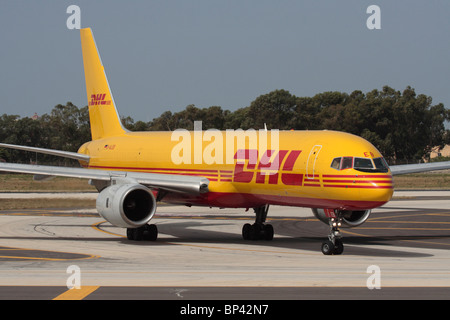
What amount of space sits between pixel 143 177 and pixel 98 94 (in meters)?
9.84

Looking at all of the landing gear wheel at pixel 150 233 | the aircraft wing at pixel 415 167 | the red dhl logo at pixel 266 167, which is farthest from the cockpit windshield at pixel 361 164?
the landing gear wheel at pixel 150 233

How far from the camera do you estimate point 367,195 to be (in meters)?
21.1

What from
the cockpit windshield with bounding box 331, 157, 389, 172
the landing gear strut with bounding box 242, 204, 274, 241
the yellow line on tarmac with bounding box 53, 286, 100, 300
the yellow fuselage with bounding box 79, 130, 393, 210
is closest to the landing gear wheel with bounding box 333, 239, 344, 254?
the yellow fuselage with bounding box 79, 130, 393, 210

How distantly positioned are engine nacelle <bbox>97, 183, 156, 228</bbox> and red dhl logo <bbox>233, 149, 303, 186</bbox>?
333 cm

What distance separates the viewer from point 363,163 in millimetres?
21781

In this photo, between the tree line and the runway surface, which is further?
the tree line

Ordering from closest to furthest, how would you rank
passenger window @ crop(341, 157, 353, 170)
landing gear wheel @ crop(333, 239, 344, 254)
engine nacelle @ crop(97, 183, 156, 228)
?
passenger window @ crop(341, 157, 353, 170), landing gear wheel @ crop(333, 239, 344, 254), engine nacelle @ crop(97, 183, 156, 228)

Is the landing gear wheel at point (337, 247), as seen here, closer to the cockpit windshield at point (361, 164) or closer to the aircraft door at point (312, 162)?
the aircraft door at point (312, 162)

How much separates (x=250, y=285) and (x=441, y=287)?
4.24m

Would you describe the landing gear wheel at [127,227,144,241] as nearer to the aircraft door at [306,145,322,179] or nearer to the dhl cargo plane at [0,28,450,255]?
the dhl cargo plane at [0,28,450,255]

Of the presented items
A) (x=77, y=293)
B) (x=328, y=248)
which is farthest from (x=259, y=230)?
(x=77, y=293)

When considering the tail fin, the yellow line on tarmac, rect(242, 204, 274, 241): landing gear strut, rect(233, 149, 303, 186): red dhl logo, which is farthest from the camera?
the tail fin

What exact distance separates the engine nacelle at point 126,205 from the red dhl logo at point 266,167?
3.33 meters

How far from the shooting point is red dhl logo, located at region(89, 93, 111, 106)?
114 feet
